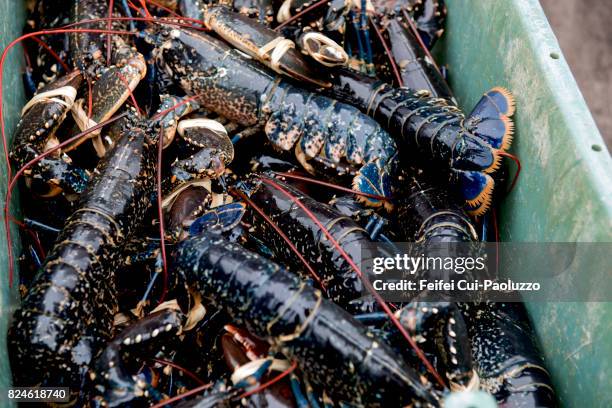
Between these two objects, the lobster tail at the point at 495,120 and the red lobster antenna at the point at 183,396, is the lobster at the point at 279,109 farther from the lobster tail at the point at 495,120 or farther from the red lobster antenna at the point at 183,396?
the red lobster antenna at the point at 183,396

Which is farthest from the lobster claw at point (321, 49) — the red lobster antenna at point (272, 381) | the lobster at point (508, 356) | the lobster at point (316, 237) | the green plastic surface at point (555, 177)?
the red lobster antenna at point (272, 381)

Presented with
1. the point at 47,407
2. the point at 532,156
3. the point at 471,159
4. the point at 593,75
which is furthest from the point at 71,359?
the point at 593,75

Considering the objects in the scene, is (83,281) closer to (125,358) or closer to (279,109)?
(125,358)

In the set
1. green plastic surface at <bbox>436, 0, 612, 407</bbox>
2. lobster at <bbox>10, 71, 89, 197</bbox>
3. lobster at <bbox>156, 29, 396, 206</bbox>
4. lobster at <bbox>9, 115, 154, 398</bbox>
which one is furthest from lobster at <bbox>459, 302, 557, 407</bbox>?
lobster at <bbox>10, 71, 89, 197</bbox>

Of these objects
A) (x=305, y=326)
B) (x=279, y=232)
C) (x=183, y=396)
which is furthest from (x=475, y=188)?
(x=183, y=396)

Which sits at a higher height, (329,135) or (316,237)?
(329,135)
